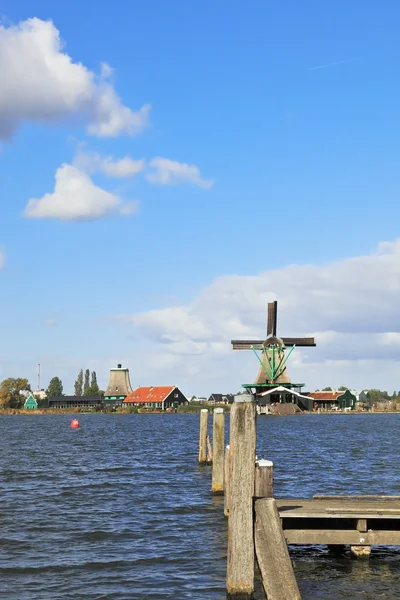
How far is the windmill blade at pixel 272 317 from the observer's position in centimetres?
12639

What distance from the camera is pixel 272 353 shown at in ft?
400

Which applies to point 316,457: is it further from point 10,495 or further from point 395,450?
point 10,495

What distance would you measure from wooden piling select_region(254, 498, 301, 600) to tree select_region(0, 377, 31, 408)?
18142cm

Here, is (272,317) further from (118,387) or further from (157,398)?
(118,387)

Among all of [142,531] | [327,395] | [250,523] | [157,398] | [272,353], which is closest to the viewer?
[250,523]

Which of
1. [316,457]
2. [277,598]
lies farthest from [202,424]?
[277,598]

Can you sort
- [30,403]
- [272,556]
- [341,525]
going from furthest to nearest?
[30,403], [341,525], [272,556]

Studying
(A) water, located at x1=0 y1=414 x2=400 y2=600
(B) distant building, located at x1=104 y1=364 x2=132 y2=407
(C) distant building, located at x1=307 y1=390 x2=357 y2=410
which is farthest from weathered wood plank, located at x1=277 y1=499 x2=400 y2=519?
(B) distant building, located at x1=104 y1=364 x2=132 y2=407

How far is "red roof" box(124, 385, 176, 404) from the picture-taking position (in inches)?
6914

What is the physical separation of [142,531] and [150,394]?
520 ft

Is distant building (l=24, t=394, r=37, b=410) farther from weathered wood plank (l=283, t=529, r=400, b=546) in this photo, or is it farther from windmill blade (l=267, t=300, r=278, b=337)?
weathered wood plank (l=283, t=529, r=400, b=546)

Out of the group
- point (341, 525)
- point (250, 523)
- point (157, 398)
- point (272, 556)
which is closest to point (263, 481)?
point (250, 523)

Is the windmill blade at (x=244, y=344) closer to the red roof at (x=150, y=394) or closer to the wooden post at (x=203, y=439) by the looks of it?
the red roof at (x=150, y=394)

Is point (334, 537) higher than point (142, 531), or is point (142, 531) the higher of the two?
point (334, 537)
